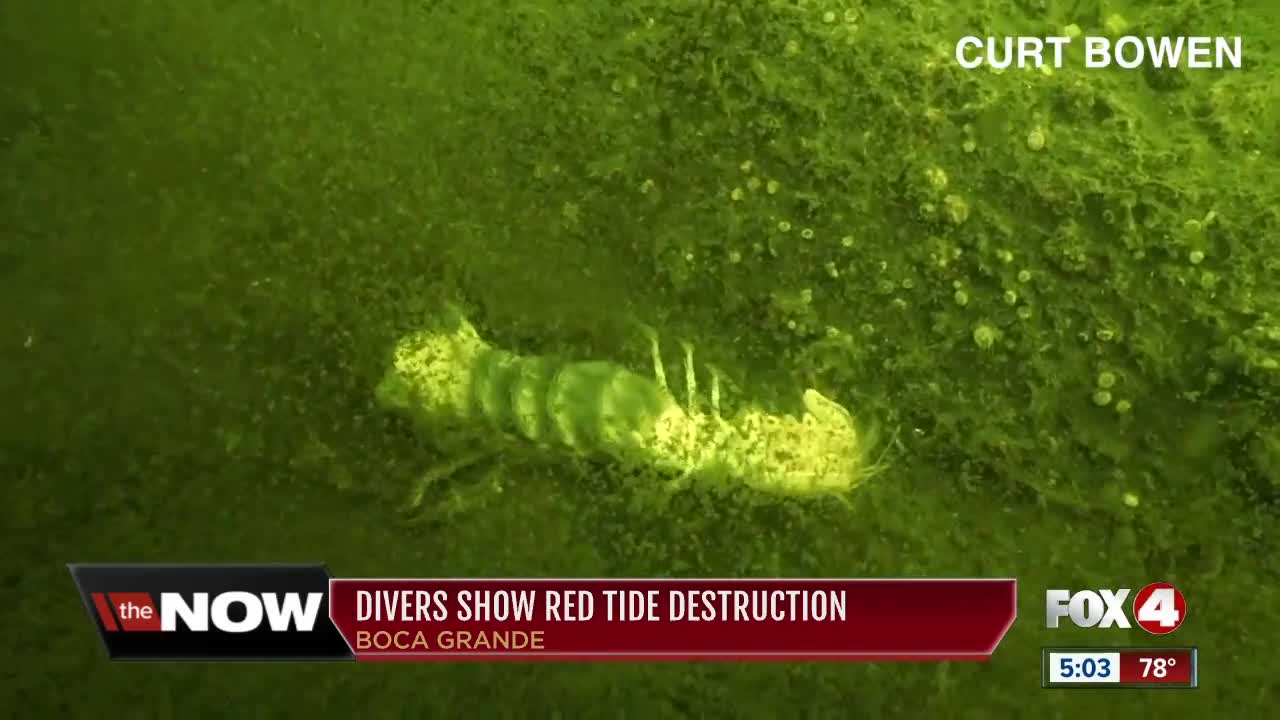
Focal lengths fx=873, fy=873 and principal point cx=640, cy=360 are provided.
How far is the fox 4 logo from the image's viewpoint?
86.7 inches

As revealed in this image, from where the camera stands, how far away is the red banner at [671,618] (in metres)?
2.22

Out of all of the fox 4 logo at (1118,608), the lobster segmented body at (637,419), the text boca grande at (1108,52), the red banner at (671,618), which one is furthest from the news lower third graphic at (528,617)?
the text boca grande at (1108,52)

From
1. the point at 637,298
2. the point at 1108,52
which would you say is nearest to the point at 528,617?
the point at 637,298

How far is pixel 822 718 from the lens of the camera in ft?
7.32

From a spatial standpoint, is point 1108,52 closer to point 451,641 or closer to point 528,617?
point 528,617

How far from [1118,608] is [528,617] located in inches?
59.4

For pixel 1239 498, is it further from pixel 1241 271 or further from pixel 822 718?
pixel 822 718

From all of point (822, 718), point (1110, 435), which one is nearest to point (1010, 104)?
point (1110, 435)

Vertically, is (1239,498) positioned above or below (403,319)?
below

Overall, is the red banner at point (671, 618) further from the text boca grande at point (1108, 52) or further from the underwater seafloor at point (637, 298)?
the text boca grande at point (1108, 52)

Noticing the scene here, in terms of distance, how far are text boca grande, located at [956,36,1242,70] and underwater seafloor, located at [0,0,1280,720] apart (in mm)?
40

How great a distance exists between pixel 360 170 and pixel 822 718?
1879 mm

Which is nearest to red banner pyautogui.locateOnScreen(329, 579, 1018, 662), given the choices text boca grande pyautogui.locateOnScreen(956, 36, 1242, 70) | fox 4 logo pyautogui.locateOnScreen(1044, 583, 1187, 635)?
fox 4 logo pyautogui.locateOnScreen(1044, 583, 1187, 635)

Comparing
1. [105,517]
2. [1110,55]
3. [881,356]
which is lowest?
[105,517]
